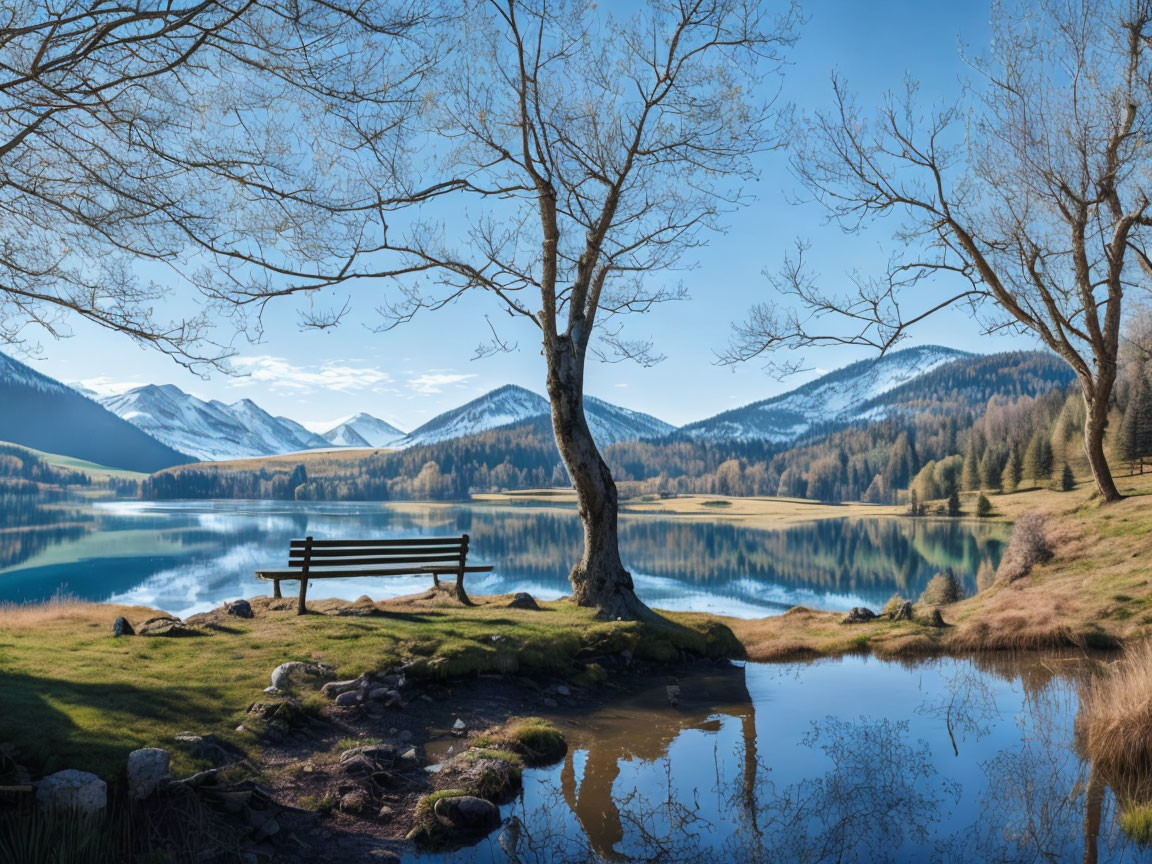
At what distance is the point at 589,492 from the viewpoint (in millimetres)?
→ 14867

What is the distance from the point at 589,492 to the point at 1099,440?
13608 mm

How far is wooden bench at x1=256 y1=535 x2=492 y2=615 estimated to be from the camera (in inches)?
539

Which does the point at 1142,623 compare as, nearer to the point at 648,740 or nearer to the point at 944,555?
the point at 648,740

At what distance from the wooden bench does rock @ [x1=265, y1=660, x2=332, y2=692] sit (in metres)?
3.03

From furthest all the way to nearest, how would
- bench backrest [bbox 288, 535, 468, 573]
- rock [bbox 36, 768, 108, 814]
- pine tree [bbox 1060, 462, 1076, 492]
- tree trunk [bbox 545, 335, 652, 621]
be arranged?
pine tree [bbox 1060, 462, 1076, 492] < tree trunk [bbox 545, 335, 652, 621] < bench backrest [bbox 288, 535, 468, 573] < rock [bbox 36, 768, 108, 814]

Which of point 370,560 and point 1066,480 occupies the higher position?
point 1066,480

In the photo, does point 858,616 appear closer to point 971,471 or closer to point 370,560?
point 370,560

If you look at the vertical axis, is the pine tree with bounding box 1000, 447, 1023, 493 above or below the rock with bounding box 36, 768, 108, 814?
above

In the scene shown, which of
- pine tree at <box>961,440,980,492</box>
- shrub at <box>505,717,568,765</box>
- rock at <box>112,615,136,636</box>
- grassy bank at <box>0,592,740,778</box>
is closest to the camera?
grassy bank at <box>0,592,740,778</box>

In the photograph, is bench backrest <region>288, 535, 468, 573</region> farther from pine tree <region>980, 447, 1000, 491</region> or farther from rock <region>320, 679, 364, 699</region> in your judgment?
pine tree <region>980, 447, 1000, 491</region>

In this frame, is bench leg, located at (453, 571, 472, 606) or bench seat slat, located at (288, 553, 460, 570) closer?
bench seat slat, located at (288, 553, 460, 570)

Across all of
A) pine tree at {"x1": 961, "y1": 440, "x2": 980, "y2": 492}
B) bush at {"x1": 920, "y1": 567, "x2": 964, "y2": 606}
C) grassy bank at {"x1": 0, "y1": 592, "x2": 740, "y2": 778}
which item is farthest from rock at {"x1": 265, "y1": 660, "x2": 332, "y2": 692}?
pine tree at {"x1": 961, "y1": 440, "x2": 980, "y2": 492}

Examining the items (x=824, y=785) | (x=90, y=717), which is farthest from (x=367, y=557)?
(x=824, y=785)

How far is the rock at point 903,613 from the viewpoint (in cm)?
1708
